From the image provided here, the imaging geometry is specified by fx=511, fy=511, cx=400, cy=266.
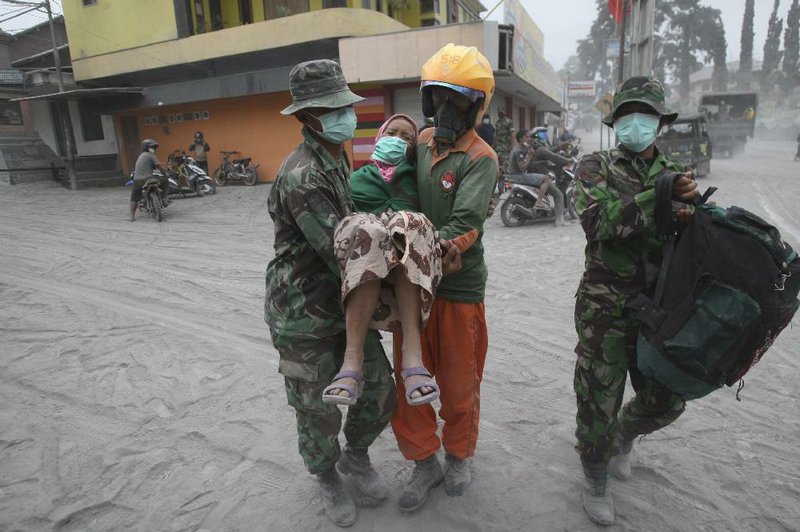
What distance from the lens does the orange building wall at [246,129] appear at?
1605cm

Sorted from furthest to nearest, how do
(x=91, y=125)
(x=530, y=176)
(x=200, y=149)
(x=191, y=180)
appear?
(x=91, y=125) → (x=200, y=149) → (x=191, y=180) → (x=530, y=176)

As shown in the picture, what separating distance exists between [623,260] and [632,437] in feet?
3.09

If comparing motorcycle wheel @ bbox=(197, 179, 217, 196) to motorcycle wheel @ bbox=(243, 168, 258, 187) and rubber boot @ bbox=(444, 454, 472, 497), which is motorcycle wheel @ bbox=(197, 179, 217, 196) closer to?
motorcycle wheel @ bbox=(243, 168, 258, 187)

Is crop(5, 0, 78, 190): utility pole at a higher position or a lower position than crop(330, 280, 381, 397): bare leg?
higher

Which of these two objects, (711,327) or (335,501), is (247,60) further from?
(711,327)

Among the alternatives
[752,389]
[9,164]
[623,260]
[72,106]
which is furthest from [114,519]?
[72,106]

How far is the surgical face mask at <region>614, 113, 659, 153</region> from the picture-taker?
2.21 metres

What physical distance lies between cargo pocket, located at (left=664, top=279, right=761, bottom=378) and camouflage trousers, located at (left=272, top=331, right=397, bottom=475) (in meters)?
1.21

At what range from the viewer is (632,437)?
2.53 m

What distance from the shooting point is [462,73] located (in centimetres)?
220

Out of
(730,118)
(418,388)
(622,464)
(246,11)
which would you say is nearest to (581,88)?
(730,118)

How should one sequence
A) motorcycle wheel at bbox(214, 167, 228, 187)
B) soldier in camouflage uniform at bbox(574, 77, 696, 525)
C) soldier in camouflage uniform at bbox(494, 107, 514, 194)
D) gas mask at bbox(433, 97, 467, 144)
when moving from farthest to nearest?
1. motorcycle wheel at bbox(214, 167, 228, 187)
2. soldier in camouflage uniform at bbox(494, 107, 514, 194)
3. gas mask at bbox(433, 97, 467, 144)
4. soldier in camouflage uniform at bbox(574, 77, 696, 525)

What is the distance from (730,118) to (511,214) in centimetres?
2218

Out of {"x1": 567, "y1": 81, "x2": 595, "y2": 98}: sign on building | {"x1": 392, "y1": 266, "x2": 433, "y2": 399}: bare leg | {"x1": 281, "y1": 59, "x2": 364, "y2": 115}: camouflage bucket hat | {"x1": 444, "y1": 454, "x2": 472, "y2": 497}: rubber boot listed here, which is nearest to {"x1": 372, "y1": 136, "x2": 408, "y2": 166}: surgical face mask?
{"x1": 281, "y1": 59, "x2": 364, "y2": 115}: camouflage bucket hat
